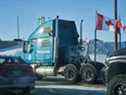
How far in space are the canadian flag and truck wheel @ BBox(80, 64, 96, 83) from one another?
4.11m

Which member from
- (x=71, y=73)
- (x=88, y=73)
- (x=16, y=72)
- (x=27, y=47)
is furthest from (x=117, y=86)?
(x=27, y=47)

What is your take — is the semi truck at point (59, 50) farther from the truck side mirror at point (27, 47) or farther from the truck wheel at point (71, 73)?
the truck side mirror at point (27, 47)

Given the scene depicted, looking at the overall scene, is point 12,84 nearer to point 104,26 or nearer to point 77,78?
point 77,78

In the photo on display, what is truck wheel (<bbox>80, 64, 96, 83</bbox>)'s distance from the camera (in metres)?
23.7

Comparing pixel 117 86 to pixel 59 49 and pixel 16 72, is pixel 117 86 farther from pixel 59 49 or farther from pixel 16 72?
pixel 59 49

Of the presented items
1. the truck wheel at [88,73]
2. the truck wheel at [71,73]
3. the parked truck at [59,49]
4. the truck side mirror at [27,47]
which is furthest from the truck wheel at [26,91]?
the truck side mirror at [27,47]

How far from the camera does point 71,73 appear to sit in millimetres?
24797

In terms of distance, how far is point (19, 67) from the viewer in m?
16.6

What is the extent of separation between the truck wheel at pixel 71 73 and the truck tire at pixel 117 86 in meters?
10.9

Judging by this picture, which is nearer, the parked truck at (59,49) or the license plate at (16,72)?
the license plate at (16,72)

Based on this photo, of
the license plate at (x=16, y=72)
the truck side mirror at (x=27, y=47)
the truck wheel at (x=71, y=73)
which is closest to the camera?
the license plate at (x=16, y=72)

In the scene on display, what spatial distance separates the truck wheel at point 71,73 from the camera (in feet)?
80.2

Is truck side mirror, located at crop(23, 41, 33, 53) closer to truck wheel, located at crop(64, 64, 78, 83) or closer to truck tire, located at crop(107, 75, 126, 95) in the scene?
truck wheel, located at crop(64, 64, 78, 83)

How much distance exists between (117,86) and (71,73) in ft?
38.1
